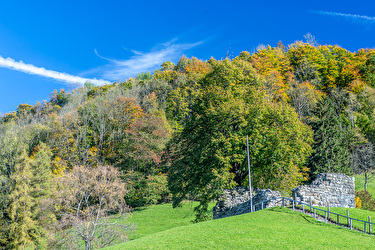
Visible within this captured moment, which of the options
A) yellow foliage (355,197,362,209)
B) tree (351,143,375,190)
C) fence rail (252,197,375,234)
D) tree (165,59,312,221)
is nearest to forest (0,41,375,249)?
tree (165,59,312,221)

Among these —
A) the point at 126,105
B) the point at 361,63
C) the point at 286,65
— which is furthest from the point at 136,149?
the point at 361,63

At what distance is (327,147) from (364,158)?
24.9ft

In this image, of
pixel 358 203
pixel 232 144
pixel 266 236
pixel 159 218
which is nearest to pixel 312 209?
pixel 266 236

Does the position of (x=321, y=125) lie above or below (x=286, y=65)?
below

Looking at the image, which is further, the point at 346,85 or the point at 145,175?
the point at 346,85

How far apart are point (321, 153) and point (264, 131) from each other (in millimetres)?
18425

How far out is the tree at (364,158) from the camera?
43938 mm

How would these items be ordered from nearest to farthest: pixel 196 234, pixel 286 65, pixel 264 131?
pixel 196 234, pixel 264 131, pixel 286 65

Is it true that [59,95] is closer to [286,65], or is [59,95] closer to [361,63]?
[286,65]

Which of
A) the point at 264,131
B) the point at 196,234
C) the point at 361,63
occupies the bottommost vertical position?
the point at 196,234

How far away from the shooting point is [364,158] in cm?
4297

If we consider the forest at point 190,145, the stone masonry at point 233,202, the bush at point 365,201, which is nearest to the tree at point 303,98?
the forest at point 190,145

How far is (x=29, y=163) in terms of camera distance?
40344 mm

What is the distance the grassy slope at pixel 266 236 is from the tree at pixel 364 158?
31.2 m
